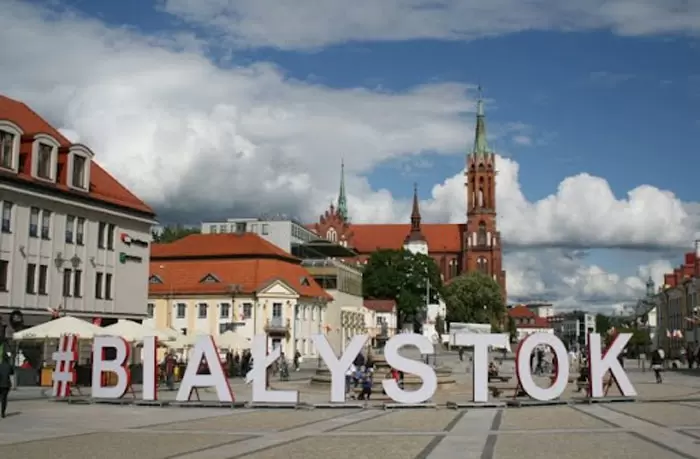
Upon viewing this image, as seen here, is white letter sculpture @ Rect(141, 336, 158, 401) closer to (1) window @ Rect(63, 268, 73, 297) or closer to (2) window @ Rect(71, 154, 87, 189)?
(1) window @ Rect(63, 268, 73, 297)

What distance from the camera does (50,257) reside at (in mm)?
50719

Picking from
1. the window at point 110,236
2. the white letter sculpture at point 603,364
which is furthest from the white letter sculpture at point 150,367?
the window at point 110,236

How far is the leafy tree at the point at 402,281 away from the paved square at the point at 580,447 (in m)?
129

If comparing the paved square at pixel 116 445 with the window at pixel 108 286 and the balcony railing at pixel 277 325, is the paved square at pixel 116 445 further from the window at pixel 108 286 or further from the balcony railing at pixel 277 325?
the balcony railing at pixel 277 325

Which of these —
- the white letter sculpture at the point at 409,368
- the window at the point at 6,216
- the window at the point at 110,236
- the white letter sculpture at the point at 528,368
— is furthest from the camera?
the window at the point at 110,236

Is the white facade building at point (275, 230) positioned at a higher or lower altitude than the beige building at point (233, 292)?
higher

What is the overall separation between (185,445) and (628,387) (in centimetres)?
1846

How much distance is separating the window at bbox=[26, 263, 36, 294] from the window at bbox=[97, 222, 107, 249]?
616cm

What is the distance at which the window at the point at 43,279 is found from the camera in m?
49.9

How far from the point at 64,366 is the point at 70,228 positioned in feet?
64.5

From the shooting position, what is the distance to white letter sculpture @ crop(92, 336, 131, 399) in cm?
3191

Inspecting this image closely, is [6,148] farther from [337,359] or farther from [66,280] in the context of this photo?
[337,359]

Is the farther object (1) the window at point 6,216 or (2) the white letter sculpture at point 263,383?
(1) the window at point 6,216

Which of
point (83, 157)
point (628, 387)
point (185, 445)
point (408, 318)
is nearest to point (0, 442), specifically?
point (185, 445)
